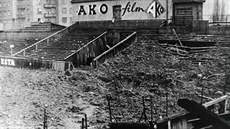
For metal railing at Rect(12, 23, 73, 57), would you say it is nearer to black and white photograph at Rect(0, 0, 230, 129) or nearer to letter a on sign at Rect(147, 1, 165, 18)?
black and white photograph at Rect(0, 0, 230, 129)

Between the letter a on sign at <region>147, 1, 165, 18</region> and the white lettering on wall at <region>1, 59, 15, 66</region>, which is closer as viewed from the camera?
the white lettering on wall at <region>1, 59, 15, 66</region>

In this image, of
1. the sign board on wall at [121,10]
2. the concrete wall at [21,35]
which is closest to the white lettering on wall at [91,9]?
the sign board on wall at [121,10]

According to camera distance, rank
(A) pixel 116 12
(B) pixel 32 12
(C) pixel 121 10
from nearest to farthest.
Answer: (C) pixel 121 10, (A) pixel 116 12, (B) pixel 32 12

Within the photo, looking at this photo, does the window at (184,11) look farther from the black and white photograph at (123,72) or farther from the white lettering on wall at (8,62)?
the white lettering on wall at (8,62)

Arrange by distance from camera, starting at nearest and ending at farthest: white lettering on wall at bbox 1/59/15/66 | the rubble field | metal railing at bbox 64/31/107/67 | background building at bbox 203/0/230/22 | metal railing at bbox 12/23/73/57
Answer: the rubble field → white lettering on wall at bbox 1/59/15/66 → metal railing at bbox 64/31/107/67 → metal railing at bbox 12/23/73/57 → background building at bbox 203/0/230/22

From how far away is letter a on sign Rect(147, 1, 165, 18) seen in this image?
96.6ft

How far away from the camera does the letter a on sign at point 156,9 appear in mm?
29438

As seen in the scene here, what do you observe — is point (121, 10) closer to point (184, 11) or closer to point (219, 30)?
point (184, 11)

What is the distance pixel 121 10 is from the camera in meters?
31.8

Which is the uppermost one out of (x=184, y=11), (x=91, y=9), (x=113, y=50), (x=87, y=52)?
(x=91, y=9)

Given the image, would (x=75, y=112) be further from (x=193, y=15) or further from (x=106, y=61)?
(x=193, y=15)

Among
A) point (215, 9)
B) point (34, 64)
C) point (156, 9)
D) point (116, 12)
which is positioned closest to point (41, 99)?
point (34, 64)

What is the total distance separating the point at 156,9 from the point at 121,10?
12.3 feet

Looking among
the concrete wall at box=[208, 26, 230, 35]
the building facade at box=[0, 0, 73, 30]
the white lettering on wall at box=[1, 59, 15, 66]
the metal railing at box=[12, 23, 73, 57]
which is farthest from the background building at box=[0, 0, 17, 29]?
the concrete wall at box=[208, 26, 230, 35]
